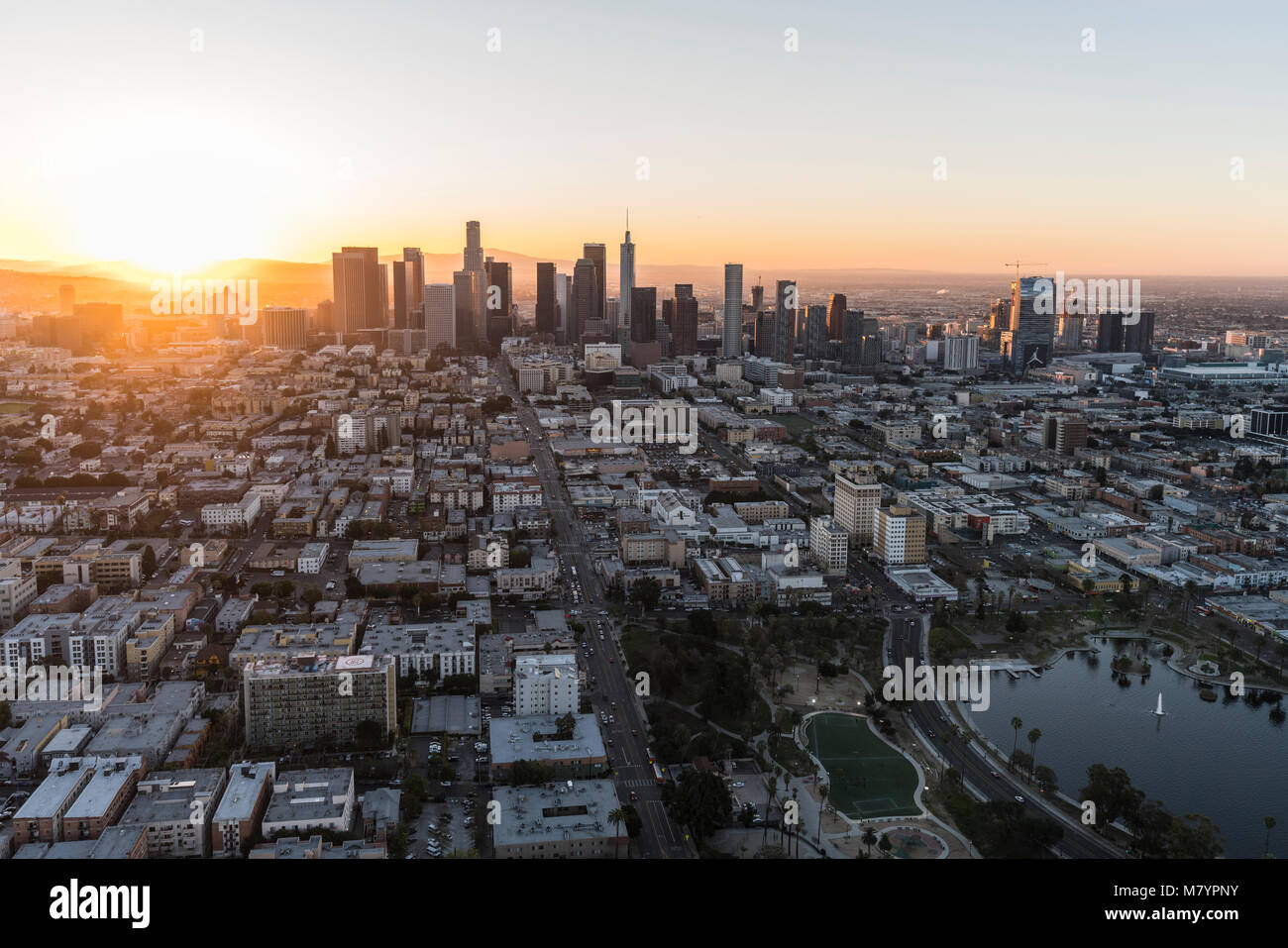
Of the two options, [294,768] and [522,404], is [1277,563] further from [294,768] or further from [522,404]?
[522,404]

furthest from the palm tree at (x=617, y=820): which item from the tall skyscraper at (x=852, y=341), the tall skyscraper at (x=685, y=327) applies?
the tall skyscraper at (x=685, y=327)

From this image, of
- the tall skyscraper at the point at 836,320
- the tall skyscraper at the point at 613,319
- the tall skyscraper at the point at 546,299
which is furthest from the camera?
the tall skyscraper at the point at 546,299

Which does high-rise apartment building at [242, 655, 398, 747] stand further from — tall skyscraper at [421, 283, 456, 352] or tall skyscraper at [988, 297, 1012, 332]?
tall skyscraper at [988, 297, 1012, 332]

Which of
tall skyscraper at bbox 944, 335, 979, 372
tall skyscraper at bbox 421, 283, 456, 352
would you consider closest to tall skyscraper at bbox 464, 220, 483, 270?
tall skyscraper at bbox 421, 283, 456, 352

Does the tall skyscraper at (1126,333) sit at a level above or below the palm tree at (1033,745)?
above

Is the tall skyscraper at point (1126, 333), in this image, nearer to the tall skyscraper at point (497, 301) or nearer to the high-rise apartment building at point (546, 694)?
the tall skyscraper at point (497, 301)

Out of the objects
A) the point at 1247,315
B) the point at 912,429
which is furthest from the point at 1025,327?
the point at 1247,315
